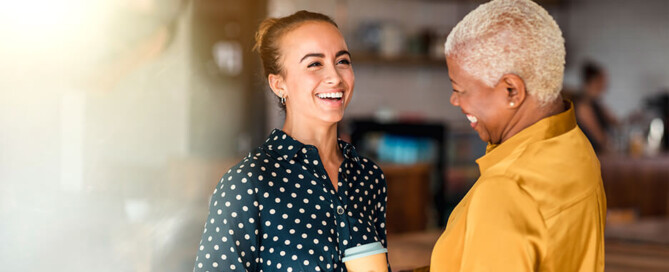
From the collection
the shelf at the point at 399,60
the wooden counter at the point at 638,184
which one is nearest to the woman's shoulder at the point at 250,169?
the shelf at the point at 399,60

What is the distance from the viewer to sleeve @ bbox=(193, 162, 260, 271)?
1.00 metres

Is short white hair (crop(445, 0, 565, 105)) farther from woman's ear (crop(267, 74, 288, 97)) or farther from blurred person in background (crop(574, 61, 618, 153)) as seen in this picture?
blurred person in background (crop(574, 61, 618, 153))

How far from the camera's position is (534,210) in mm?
960

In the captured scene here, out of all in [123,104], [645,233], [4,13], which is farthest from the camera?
[645,233]

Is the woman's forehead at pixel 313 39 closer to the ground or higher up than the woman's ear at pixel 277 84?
higher up

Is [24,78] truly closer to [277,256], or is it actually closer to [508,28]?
[277,256]

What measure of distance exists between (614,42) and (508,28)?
20.2 feet

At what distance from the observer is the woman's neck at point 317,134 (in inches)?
45.9

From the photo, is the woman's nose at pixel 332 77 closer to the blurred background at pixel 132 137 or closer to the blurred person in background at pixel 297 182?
the blurred person in background at pixel 297 182

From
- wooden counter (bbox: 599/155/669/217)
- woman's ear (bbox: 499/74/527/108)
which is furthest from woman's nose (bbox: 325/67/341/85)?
wooden counter (bbox: 599/155/669/217)

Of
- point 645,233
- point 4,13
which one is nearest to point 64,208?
point 4,13

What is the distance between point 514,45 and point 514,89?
7 centimetres

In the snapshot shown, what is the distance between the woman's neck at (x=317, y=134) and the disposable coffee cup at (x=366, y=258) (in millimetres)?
168

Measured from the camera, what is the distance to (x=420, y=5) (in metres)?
6.01
